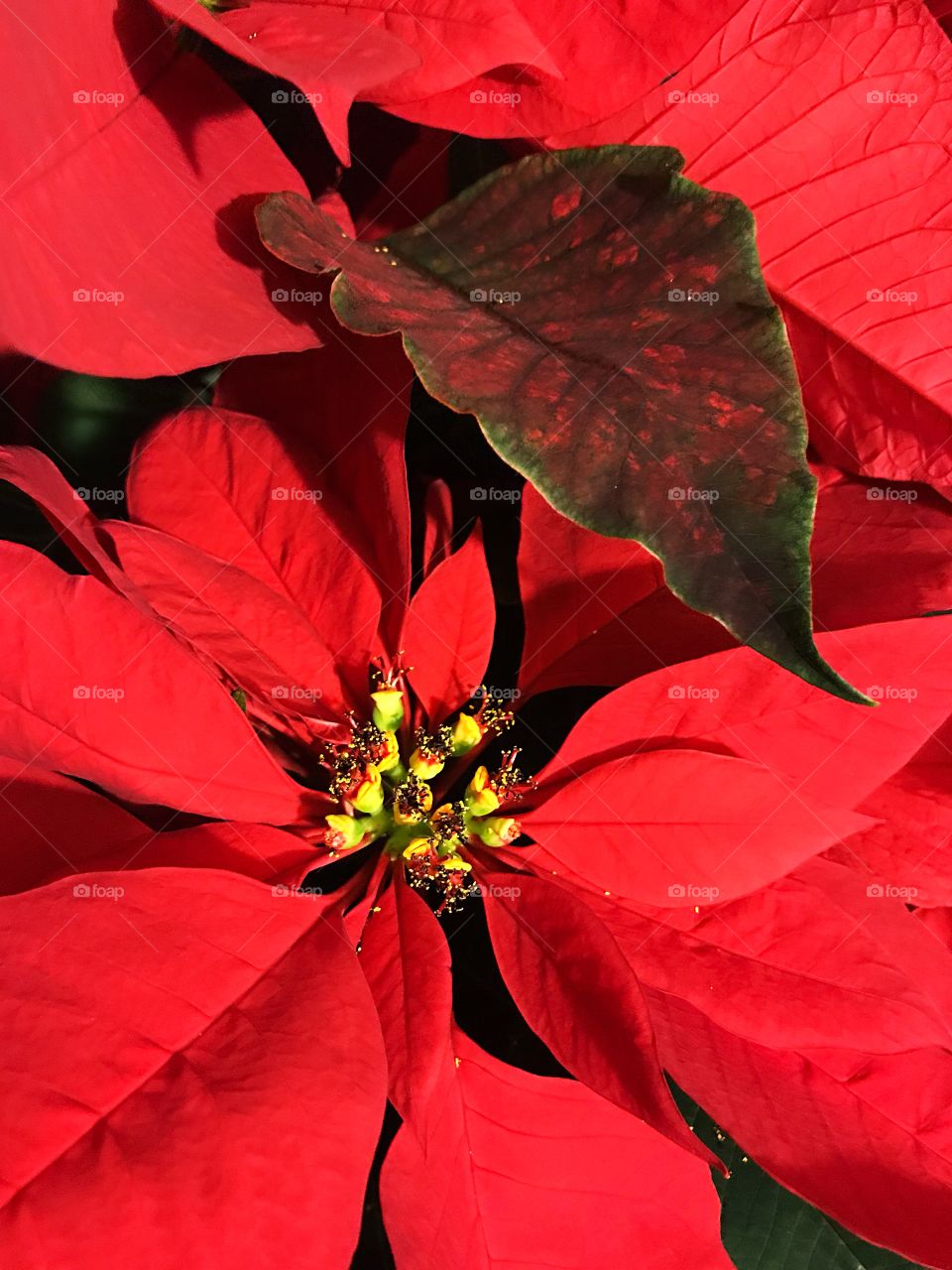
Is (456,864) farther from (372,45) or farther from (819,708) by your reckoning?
(372,45)

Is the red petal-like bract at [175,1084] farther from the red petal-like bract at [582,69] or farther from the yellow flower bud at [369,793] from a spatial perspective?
the red petal-like bract at [582,69]

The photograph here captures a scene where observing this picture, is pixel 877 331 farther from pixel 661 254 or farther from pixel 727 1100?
pixel 727 1100

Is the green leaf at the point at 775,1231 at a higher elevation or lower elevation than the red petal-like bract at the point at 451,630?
lower

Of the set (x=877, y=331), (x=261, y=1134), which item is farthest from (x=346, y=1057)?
(x=877, y=331)

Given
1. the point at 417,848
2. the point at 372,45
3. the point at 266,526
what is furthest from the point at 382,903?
the point at 372,45

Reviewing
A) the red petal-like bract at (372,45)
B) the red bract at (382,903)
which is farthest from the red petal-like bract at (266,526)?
the red petal-like bract at (372,45)
